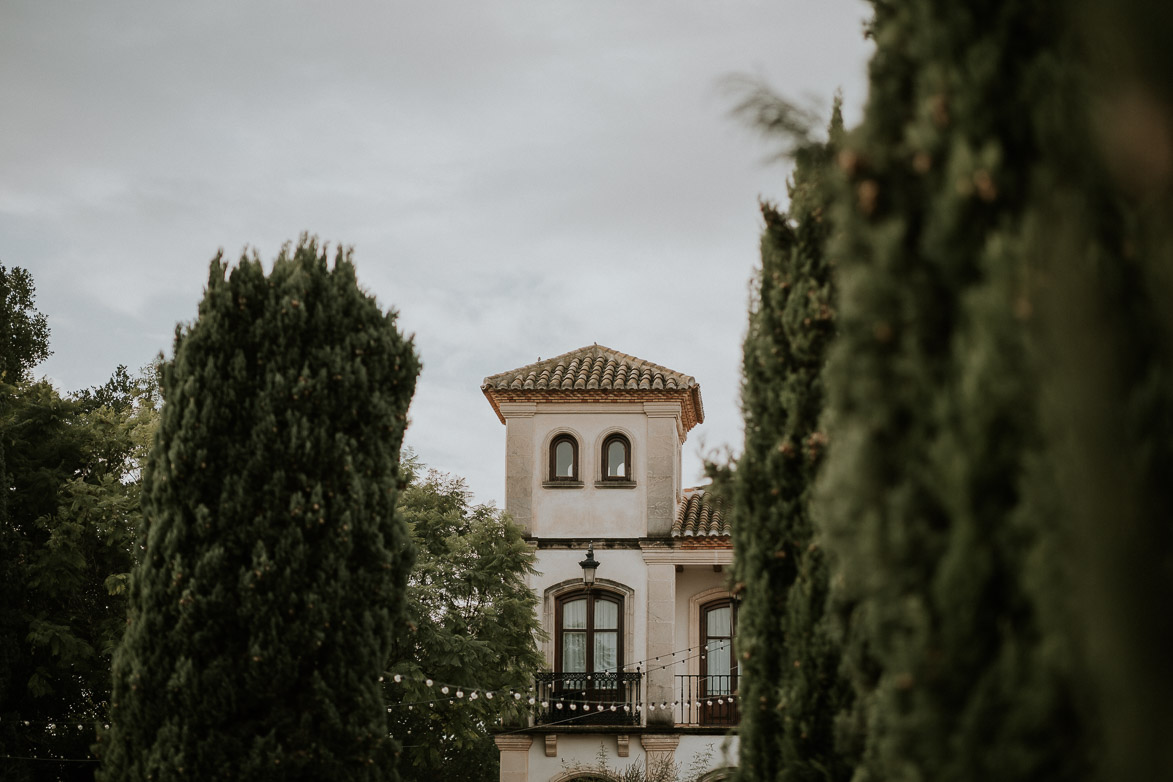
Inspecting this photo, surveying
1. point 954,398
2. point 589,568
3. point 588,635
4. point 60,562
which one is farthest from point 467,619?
point 954,398

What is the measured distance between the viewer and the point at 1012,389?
277 cm

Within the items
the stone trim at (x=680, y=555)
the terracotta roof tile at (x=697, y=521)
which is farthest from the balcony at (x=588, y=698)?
the terracotta roof tile at (x=697, y=521)

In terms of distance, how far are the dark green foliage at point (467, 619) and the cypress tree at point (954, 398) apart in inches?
620

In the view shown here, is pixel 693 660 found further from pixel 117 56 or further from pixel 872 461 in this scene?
pixel 872 461

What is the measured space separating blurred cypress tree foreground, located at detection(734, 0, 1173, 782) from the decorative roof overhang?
60.2ft

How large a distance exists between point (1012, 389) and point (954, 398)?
0.20 metres

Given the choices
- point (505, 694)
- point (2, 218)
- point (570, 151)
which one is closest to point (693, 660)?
point (505, 694)

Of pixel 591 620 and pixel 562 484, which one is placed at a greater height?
pixel 562 484

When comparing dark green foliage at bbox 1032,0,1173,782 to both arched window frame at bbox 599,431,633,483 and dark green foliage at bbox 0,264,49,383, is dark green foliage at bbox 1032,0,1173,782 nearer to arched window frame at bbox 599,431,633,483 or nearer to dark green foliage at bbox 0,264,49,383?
arched window frame at bbox 599,431,633,483

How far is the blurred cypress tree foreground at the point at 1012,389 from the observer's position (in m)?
2.57

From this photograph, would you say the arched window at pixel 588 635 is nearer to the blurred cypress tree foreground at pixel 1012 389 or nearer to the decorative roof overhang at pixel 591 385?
the decorative roof overhang at pixel 591 385

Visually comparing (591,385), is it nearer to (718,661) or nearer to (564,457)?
(564,457)

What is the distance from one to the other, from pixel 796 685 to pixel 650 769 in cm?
1474

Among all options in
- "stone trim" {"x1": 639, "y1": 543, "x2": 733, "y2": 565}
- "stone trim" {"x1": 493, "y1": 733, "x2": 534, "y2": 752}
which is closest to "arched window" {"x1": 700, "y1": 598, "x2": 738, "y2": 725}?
"stone trim" {"x1": 639, "y1": 543, "x2": 733, "y2": 565}
